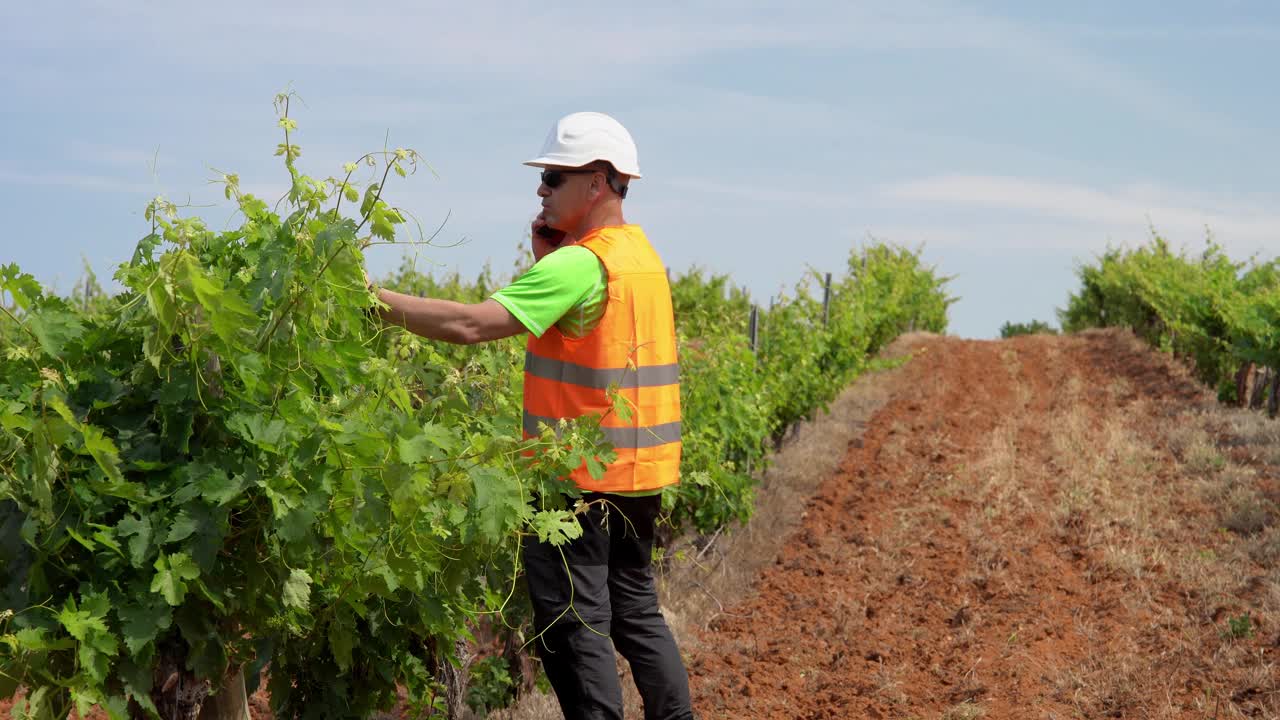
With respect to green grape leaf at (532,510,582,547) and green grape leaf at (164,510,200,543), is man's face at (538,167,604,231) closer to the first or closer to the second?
green grape leaf at (532,510,582,547)

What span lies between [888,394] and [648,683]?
→ 36.2ft

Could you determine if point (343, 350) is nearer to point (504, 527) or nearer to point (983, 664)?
point (504, 527)

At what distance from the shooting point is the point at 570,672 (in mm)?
3549

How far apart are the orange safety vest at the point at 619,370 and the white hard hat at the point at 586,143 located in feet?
0.76

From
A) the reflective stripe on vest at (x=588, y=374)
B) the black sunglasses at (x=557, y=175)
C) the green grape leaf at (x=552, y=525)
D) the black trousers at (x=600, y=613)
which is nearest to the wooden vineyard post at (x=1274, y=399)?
the black trousers at (x=600, y=613)

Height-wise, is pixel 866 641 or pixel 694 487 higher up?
pixel 694 487

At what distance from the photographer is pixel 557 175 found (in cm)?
366

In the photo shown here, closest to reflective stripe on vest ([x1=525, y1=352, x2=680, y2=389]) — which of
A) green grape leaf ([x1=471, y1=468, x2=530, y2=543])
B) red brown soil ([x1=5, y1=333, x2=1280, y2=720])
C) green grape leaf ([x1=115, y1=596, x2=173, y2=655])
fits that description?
green grape leaf ([x1=471, y1=468, x2=530, y2=543])

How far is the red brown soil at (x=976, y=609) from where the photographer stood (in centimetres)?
533

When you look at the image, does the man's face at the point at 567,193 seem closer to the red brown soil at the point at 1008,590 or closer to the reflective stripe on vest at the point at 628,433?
the reflective stripe on vest at the point at 628,433

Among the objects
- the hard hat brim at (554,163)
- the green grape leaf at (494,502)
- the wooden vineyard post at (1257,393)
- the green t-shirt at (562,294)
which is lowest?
the green grape leaf at (494,502)

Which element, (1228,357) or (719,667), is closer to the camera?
(719,667)

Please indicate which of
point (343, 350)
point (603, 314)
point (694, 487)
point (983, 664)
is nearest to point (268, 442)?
point (343, 350)

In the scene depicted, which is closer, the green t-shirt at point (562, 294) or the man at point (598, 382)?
the green t-shirt at point (562, 294)
